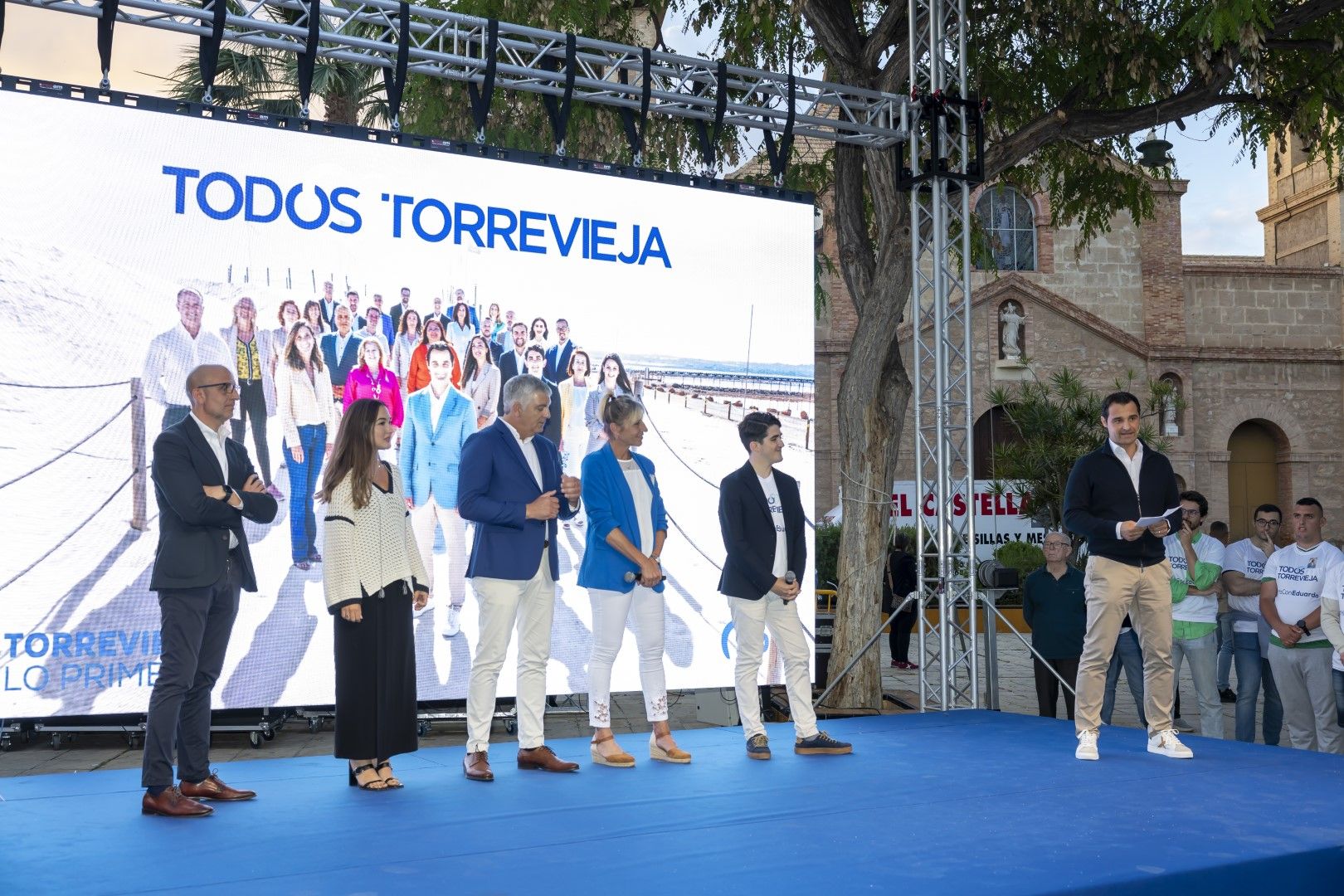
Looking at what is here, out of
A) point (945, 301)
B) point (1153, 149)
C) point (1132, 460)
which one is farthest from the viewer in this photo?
point (1153, 149)

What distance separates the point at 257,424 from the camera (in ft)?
21.5

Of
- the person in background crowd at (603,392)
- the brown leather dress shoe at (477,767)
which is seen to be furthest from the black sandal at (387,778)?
the person in background crowd at (603,392)

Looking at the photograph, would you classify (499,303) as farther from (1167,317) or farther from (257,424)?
(1167,317)

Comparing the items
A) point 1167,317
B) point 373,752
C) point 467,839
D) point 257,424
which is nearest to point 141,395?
point 257,424

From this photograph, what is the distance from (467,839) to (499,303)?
3.76m

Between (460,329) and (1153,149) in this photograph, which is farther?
(1153,149)

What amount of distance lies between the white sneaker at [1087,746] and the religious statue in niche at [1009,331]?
17.1 m

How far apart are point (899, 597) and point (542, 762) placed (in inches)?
366

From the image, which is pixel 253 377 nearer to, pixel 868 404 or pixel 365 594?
pixel 365 594

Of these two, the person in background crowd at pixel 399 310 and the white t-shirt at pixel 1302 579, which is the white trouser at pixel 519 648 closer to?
the person in background crowd at pixel 399 310

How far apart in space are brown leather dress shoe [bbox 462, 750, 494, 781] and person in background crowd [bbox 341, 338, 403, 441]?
2.23 m

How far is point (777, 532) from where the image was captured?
5668 mm

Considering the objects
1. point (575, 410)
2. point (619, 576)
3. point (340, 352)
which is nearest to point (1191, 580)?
point (619, 576)

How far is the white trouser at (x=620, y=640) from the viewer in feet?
18.0
